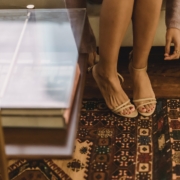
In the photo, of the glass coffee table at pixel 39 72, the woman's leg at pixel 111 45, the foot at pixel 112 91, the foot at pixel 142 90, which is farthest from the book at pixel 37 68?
the foot at pixel 142 90

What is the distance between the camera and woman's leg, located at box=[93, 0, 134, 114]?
1.30 m

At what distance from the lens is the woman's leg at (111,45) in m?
1.30

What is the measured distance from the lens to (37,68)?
3.89 feet

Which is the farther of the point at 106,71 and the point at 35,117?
the point at 106,71

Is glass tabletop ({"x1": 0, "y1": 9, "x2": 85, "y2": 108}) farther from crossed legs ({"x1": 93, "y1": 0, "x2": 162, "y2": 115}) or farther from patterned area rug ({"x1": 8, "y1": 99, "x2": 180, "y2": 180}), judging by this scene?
patterned area rug ({"x1": 8, "y1": 99, "x2": 180, "y2": 180})

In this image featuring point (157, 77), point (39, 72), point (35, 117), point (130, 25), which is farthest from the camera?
point (157, 77)

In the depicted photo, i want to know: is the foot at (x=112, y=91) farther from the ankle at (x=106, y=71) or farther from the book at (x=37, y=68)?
the book at (x=37, y=68)

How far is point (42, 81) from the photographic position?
112 cm

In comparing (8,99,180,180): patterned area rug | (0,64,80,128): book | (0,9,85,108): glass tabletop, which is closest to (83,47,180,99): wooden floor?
(8,99,180,180): patterned area rug

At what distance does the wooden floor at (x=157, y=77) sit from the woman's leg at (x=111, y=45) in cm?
13

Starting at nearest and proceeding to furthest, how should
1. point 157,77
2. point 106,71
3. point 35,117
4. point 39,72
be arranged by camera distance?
1. point 35,117
2. point 39,72
3. point 106,71
4. point 157,77

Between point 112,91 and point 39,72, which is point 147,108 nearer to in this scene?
point 112,91

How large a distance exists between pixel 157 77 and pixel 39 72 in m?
0.71

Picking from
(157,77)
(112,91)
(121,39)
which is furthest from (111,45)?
(157,77)
